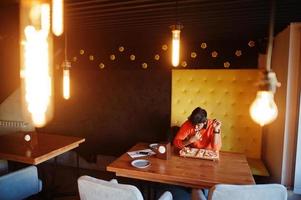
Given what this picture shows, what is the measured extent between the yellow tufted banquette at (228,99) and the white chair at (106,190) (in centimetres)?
211

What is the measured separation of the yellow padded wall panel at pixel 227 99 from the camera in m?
3.35

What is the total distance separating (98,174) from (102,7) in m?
2.76

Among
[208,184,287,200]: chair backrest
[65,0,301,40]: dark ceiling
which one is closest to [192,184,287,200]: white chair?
[208,184,287,200]: chair backrest

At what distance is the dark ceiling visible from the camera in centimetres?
227

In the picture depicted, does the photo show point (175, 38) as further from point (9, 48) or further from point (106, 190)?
point (9, 48)

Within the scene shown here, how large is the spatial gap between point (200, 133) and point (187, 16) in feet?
4.48

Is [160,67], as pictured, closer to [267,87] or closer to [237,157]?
[237,157]

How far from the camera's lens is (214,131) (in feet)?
8.80

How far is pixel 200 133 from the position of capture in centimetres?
283

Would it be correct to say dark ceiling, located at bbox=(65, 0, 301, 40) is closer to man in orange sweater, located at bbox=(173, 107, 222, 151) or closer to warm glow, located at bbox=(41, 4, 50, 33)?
warm glow, located at bbox=(41, 4, 50, 33)

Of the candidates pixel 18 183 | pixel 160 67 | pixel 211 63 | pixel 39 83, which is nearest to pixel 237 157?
pixel 211 63

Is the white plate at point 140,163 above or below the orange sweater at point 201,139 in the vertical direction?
below

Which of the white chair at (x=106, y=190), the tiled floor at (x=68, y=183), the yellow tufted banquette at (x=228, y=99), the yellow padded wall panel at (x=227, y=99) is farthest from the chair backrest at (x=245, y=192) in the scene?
the yellow padded wall panel at (x=227, y=99)

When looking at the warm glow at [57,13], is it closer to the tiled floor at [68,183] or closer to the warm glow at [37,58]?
the warm glow at [37,58]
